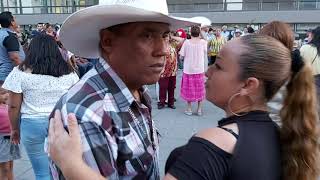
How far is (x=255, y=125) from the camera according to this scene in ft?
5.03

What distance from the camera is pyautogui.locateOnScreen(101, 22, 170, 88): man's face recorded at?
1533 millimetres

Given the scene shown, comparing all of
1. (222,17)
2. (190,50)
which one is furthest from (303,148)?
(222,17)

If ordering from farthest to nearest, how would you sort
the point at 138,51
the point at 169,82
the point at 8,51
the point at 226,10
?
the point at 226,10, the point at 169,82, the point at 8,51, the point at 138,51

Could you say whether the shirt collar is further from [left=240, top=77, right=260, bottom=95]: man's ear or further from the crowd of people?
[left=240, top=77, right=260, bottom=95]: man's ear

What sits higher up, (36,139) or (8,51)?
(8,51)

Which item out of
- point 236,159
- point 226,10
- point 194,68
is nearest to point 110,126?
point 236,159

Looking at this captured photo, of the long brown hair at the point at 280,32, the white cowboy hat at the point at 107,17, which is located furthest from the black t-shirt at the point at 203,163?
the long brown hair at the point at 280,32

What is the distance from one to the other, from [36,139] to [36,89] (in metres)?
0.48

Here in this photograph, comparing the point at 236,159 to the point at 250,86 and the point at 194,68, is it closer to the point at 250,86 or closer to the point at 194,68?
the point at 250,86

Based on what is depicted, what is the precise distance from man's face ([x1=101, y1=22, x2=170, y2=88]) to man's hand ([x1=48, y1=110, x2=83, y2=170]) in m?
0.32

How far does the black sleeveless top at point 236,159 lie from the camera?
138 cm

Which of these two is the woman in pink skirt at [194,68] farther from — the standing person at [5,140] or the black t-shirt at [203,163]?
the black t-shirt at [203,163]

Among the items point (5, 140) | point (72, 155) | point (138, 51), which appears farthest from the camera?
A: point (5, 140)

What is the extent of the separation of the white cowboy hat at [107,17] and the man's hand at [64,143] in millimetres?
383
